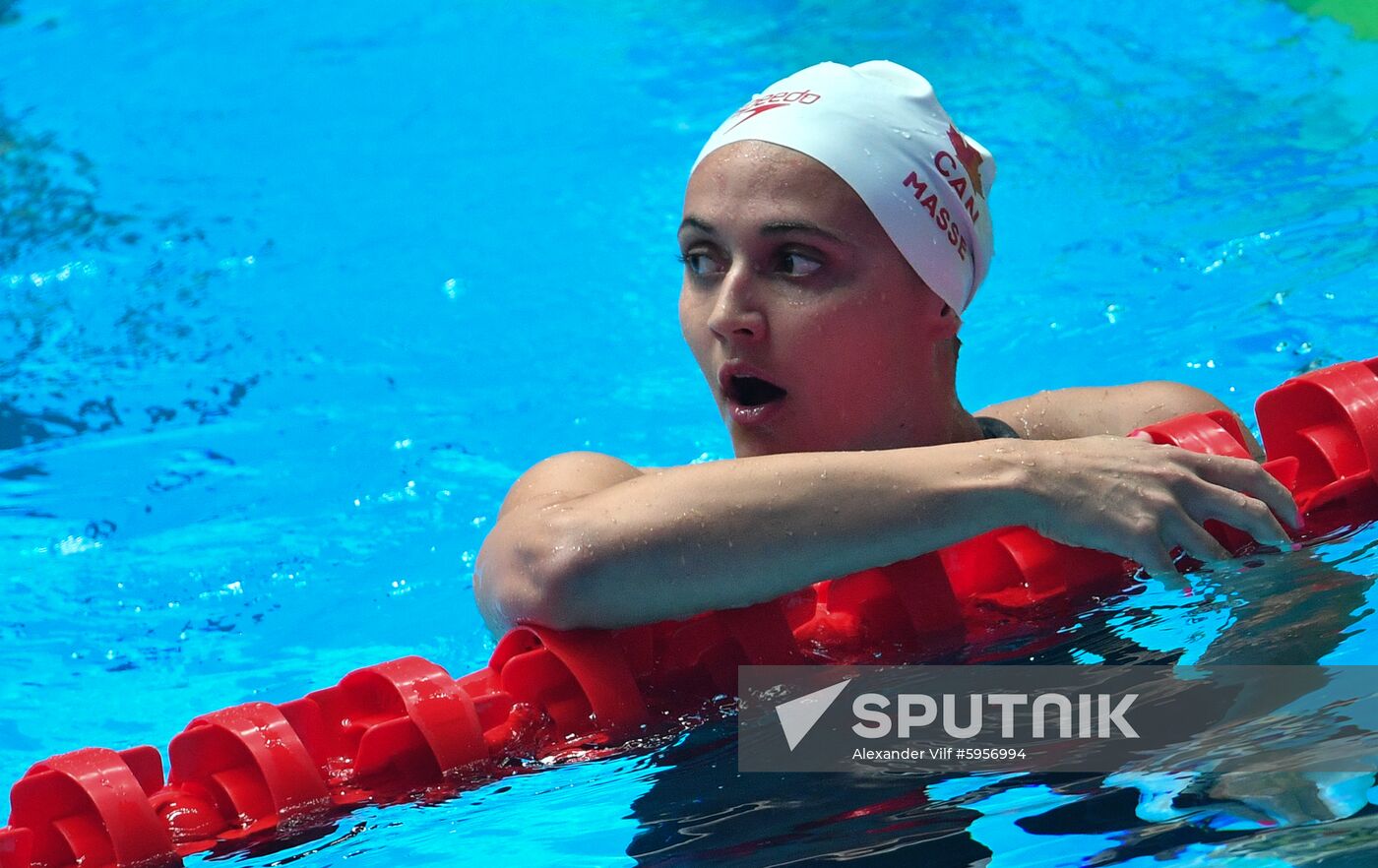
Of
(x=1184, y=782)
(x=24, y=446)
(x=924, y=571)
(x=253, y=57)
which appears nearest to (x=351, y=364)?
(x=24, y=446)

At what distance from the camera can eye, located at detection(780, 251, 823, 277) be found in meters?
2.87

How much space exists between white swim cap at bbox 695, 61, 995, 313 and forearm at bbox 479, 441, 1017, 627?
731mm

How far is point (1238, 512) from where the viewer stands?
2.47 metres

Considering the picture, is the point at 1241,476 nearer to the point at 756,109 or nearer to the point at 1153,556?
the point at 1153,556

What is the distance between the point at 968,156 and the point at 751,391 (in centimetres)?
88

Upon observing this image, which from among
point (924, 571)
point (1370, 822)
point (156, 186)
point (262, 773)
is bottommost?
point (1370, 822)

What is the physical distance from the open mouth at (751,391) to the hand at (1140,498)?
53 centimetres

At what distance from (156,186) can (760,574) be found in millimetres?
5980

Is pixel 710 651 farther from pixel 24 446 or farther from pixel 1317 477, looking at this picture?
pixel 24 446

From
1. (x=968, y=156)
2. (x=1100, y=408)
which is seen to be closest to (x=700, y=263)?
(x=968, y=156)

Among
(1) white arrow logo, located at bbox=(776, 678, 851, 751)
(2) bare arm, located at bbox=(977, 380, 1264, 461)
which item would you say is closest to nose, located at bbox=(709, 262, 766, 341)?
(1) white arrow logo, located at bbox=(776, 678, 851, 751)

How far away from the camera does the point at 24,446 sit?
18.0ft

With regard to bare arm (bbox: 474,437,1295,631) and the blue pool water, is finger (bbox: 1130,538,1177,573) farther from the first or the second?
the blue pool water

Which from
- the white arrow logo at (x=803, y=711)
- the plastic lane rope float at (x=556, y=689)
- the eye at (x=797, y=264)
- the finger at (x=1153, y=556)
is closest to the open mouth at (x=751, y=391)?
the eye at (x=797, y=264)
